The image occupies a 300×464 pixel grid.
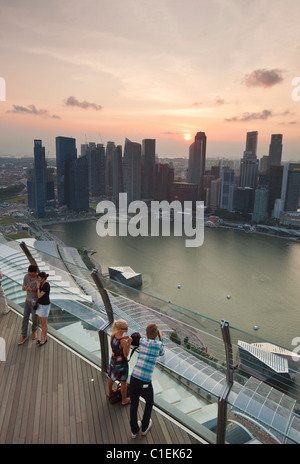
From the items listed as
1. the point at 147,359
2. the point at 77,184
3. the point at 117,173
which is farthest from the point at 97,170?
the point at 147,359

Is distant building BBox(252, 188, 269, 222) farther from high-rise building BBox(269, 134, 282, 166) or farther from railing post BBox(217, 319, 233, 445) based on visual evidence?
railing post BBox(217, 319, 233, 445)

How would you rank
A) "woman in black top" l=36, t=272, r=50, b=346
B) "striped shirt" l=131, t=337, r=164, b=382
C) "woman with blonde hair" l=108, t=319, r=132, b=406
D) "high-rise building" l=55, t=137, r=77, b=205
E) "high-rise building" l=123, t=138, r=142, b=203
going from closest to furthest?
"striped shirt" l=131, t=337, r=164, b=382 < "woman with blonde hair" l=108, t=319, r=132, b=406 < "woman in black top" l=36, t=272, r=50, b=346 < "high-rise building" l=55, t=137, r=77, b=205 < "high-rise building" l=123, t=138, r=142, b=203

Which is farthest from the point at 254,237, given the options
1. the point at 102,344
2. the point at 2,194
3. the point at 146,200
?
the point at 2,194

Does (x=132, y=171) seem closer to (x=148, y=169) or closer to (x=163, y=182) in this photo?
(x=148, y=169)

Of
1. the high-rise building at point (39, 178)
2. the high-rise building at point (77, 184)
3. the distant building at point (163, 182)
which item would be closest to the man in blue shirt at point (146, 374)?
the high-rise building at point (39, 178)

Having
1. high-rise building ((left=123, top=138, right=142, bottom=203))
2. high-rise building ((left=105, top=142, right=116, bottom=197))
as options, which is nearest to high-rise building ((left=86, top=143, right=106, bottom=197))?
high-rise building ((left=105, top=142, right=116, bottom=197))
